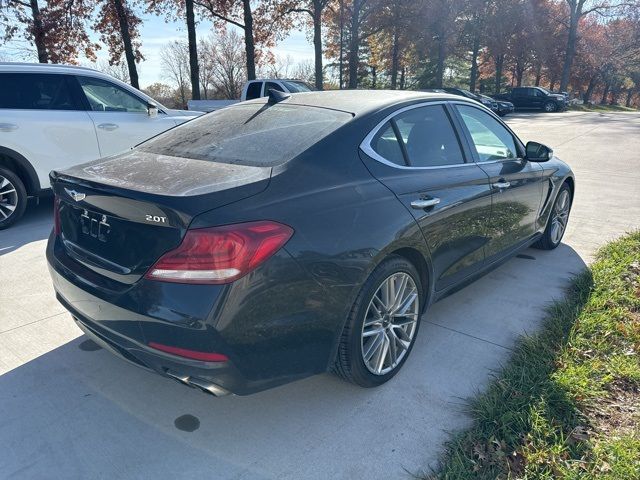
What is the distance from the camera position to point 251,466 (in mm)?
2189

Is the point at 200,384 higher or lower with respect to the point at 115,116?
lower

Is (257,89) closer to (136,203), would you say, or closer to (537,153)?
(537,153)

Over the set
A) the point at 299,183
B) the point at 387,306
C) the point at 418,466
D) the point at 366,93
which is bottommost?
the point at 418,466

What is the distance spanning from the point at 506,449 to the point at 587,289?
2.19 m

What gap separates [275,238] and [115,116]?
535 centimetres

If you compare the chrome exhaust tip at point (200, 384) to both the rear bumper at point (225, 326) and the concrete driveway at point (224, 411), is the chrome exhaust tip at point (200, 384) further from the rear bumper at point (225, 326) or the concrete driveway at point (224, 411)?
the concrete driveway at point (224, 411)

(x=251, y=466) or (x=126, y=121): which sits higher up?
(x=126, y=121)

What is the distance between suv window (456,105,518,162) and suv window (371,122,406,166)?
94 cm

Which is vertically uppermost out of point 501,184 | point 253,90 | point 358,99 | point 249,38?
point 249,38

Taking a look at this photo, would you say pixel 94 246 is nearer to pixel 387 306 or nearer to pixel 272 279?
pixel 272 279

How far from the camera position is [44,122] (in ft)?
18.9

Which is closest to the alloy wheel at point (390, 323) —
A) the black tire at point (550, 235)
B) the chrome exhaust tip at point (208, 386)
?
the chrome exhaust tip at point (208, 386)

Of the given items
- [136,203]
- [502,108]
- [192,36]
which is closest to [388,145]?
[136,203]

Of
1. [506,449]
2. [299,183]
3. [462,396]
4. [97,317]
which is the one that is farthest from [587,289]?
[97,317]
